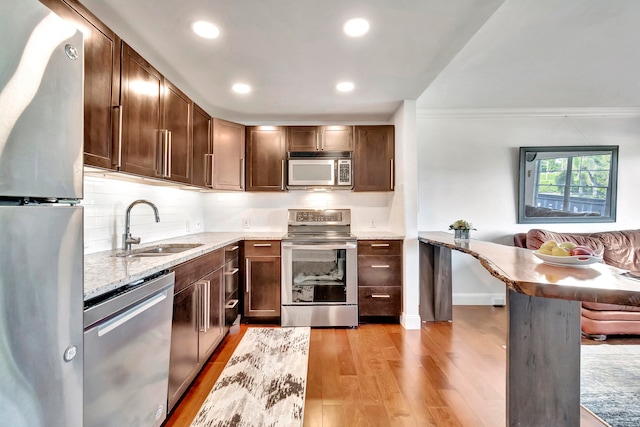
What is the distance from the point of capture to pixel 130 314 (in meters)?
1.18

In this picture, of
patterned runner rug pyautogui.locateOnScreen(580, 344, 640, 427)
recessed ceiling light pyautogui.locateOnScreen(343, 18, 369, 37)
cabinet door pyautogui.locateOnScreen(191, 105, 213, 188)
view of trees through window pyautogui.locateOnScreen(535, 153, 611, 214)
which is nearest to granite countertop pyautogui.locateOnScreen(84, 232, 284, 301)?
cabinet door pyautogui.locateOnScreen(191, 105, 213, 188)

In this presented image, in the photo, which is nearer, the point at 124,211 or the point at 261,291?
the point at 124,211

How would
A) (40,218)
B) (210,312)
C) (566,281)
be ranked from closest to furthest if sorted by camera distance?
(40,218) < (566,281) < (210,312)

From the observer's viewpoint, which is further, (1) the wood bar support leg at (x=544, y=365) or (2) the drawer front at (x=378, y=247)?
(2) the drawer front at (x=378, y=247)

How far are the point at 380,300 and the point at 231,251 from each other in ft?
5.35

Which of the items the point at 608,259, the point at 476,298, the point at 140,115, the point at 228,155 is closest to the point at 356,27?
the point at 140,115

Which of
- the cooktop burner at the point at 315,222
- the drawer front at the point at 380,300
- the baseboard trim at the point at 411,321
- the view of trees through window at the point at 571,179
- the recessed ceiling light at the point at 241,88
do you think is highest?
the recessed ceiling light at the point at 241,88

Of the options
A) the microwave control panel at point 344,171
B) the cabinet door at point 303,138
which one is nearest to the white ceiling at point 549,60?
the microwave control panel at point 344,171

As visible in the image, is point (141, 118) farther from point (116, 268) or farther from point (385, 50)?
point (385, 50)

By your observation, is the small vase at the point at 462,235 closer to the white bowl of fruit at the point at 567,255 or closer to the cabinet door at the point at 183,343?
the white bowl of fruit at the point at 567,255

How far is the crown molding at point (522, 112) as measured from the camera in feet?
11.1

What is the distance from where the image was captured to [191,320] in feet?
5.90

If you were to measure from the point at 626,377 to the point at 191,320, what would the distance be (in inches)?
122

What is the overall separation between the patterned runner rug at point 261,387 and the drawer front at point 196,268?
1.84 feet
